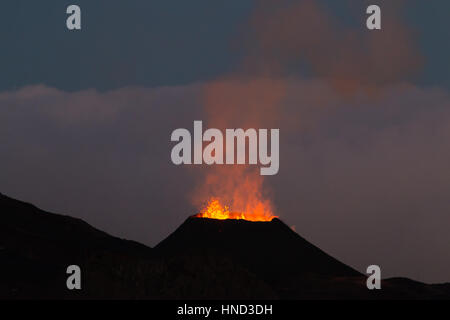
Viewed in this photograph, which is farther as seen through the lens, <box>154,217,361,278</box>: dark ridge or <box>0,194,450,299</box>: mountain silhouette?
<box>154,217,361,278</box>: dark ridge

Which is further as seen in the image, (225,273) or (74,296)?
(225,273)

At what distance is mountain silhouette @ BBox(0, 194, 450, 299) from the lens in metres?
103

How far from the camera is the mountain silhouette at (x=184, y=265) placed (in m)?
103

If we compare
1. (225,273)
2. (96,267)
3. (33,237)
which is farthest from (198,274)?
(33,237)

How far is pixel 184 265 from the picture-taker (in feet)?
353

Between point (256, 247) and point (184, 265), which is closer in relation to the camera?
point (184, 265)

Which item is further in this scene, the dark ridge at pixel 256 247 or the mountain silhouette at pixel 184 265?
the dark ridge at pixel 256 247

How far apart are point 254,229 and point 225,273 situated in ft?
110

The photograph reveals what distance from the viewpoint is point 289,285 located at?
126625 mm

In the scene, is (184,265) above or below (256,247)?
below
